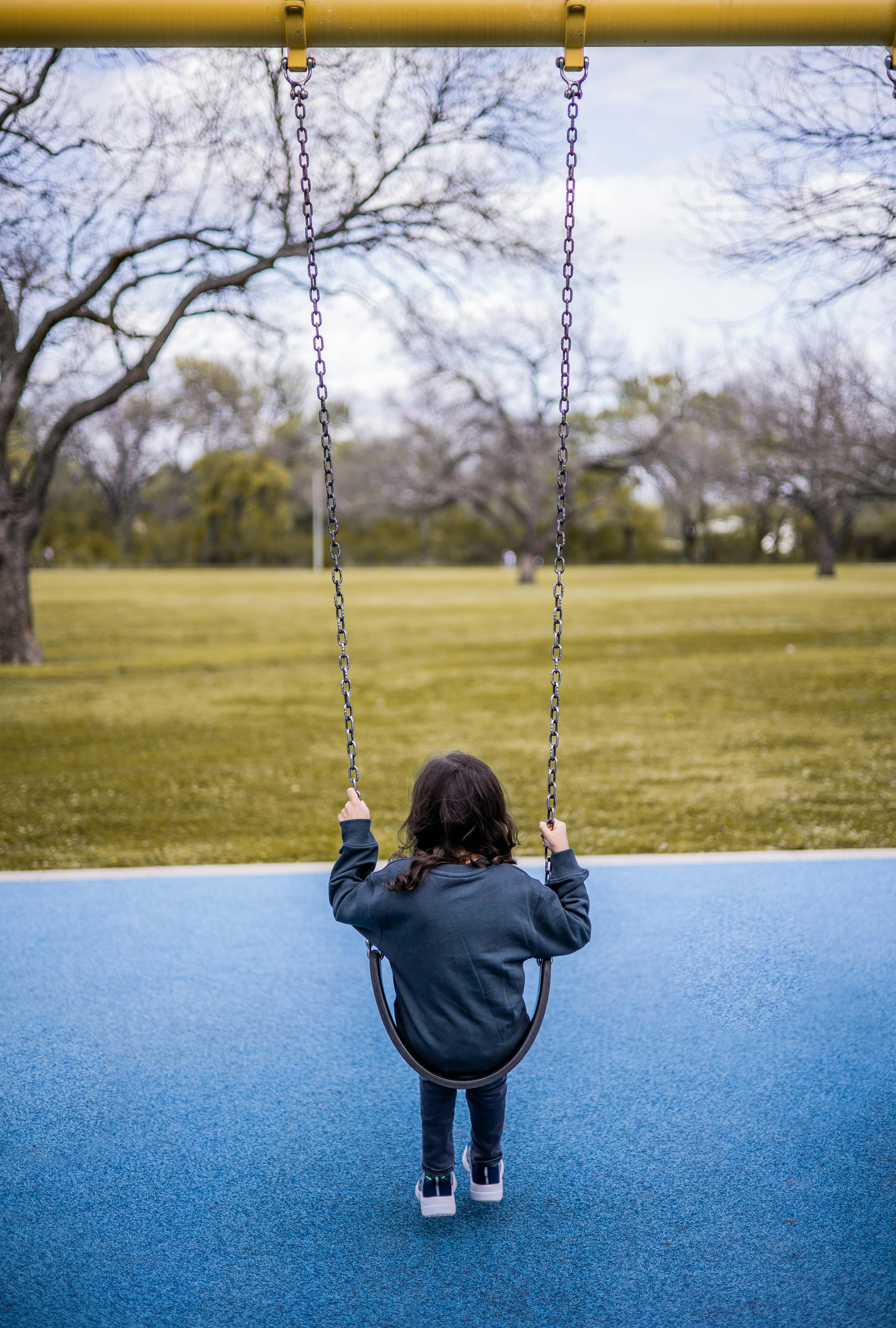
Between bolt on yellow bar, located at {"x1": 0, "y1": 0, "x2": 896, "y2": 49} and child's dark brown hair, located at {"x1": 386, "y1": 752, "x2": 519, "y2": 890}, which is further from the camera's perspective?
bolt on yellow bar, located at {"x1": 0, "y1": 0, "x2": 896, "y2": 49}

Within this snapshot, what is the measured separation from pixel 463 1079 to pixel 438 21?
9.42 feet

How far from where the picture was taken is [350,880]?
2.32 m

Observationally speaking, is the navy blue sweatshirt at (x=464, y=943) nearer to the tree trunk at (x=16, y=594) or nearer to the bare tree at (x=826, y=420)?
the tree trunk at (x=16, y=594)

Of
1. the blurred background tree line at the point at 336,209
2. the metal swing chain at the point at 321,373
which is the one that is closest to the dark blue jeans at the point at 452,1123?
the metal swing chain at the point at 321,373

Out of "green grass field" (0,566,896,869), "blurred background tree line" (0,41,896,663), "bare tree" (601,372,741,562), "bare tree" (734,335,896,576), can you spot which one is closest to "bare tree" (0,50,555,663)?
"blurred background tree line" (0,41,896,663)

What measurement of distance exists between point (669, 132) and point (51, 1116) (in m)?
8.08

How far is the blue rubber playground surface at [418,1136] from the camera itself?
220 centimetres

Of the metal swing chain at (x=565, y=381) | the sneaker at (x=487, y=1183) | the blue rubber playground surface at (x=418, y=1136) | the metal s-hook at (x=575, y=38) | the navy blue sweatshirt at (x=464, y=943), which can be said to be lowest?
the blue rubber playground surface at (x=418, y=1136)

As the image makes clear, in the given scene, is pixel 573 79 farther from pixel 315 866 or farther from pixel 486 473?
pixel 486 473

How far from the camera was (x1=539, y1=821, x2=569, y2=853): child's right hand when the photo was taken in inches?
93.7

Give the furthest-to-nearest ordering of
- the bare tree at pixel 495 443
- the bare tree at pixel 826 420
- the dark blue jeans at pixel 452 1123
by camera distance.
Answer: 1. the bare tree at pixel 495 443
2. the bare tree at pixel 826 420
3. the dark blue jeans at pixel 452 1123

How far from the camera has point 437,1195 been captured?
2422 mm

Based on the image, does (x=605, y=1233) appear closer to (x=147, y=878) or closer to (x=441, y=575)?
(x=147, y=878)

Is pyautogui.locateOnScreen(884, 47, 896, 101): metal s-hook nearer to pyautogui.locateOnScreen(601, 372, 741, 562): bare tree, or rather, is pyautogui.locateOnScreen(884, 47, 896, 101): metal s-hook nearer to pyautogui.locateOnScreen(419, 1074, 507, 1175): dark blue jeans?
pyautogui.locateOnScreen(419, 1074, 507, 1175): dark blue jeans
